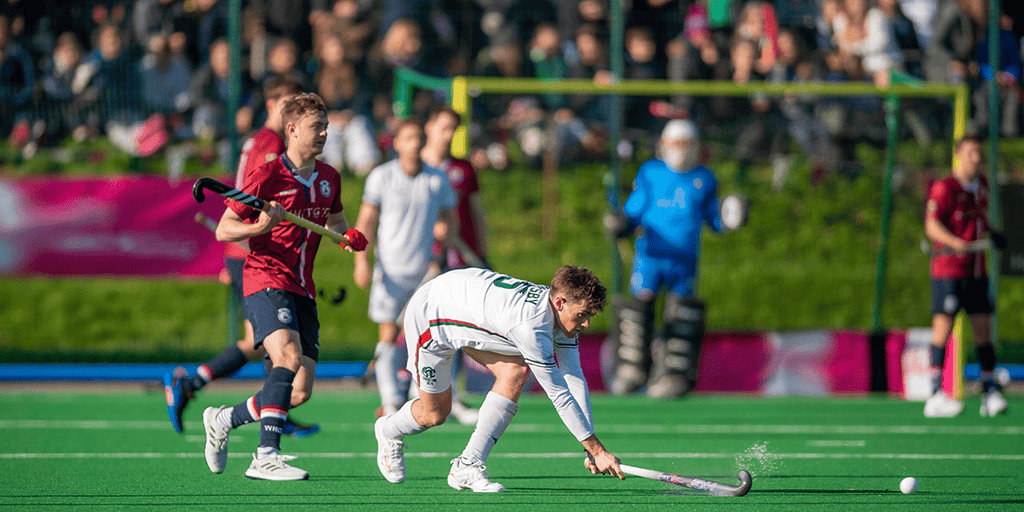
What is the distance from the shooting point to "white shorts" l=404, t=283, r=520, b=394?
4758mm

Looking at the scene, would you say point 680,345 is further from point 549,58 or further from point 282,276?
point 282,276

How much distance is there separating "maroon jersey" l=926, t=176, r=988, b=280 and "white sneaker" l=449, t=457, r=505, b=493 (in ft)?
14.8

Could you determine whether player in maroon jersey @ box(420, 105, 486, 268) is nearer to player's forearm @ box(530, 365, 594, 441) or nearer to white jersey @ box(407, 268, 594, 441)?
white jersey @ box(407, 268, 594, 441)

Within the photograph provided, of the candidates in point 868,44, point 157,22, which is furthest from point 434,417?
point 868,44

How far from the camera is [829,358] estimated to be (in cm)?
921

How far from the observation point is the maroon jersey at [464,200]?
26.0 ft

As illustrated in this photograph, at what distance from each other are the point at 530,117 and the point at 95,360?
4187mm

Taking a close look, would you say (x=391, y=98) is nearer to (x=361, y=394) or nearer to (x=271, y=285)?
(x=361, y=394)

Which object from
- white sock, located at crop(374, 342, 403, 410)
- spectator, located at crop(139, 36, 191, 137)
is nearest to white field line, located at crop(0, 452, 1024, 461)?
white sock, located at crop(374, 342, 403, 410)

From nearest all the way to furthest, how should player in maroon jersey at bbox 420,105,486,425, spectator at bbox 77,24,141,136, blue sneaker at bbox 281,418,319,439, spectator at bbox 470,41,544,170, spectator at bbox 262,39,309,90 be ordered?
1. blue sneaker at bbox 281,418,319,439
2. player in maroon jersey at bbox 420,105,486,425
3. spectator at bbox 470,41,544,170
4. spectator at bbox 77,24,141,136
5. spectator at bbox 262,39,309,90

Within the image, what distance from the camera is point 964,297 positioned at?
8.16 metres

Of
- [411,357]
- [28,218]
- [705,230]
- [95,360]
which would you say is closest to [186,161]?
[28,218]

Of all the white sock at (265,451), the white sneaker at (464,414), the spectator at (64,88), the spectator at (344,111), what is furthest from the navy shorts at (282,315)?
the spectator at (64,88)

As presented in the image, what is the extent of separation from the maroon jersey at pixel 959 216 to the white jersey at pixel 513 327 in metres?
4.39
